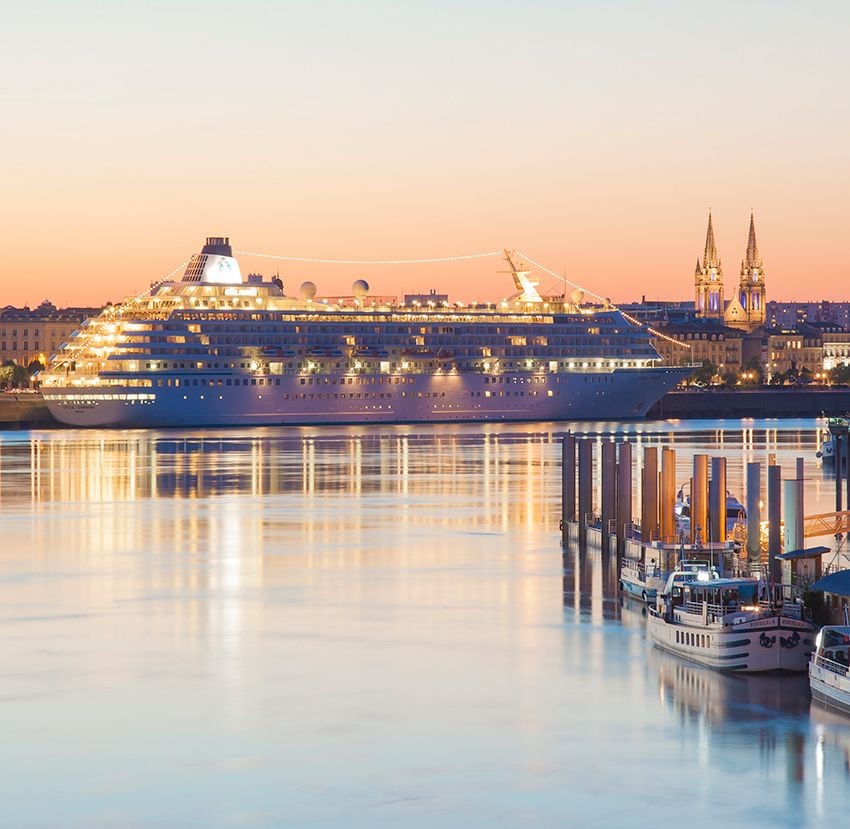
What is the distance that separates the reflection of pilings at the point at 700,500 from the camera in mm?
28734

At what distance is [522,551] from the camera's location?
3456 cm

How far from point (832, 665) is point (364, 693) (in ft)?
17.6

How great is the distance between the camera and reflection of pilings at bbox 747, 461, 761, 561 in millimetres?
26641

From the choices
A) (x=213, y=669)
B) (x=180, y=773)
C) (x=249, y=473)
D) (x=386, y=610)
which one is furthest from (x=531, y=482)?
(x=180, y=773)

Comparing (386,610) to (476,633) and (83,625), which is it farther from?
(83,625)

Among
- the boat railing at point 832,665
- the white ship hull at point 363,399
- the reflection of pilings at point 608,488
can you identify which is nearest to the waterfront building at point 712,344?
the white ship hull at point 363,399

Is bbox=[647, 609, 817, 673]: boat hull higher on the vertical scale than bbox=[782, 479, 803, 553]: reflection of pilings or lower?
lower

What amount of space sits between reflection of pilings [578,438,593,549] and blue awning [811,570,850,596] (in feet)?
41.5

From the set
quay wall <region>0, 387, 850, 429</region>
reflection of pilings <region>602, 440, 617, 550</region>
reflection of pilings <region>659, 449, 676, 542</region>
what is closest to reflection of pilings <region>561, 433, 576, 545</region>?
reflection of pilings <region>602, 440, 617, 550</region>

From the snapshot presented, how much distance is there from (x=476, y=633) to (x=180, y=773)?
857 centimetres

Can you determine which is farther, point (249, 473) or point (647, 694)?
point (249, 473)

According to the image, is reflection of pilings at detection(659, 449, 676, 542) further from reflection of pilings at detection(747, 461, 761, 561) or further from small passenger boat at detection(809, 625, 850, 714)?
small passenger boat at detection(809, 625, 850, 714)

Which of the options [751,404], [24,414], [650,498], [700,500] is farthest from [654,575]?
[751,404]

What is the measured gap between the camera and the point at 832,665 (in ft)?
64.2
